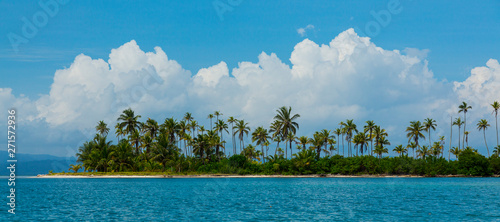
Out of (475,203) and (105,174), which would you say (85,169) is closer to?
(105,174)

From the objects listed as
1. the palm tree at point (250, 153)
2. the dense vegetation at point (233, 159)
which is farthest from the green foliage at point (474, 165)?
the palm tree at point (250, 153)

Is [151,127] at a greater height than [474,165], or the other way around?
[151,127]

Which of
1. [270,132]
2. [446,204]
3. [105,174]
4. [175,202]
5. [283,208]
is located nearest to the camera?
[283,208]

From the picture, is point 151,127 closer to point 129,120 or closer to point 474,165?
point 129,120

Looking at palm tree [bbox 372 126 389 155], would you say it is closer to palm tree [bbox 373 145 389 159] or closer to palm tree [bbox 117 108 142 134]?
palm tree [bbox 373 145 389 159]

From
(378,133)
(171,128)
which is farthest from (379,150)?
(171,128)

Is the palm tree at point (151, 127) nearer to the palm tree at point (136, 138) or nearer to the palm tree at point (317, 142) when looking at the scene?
the palm tree at point (136, 138)

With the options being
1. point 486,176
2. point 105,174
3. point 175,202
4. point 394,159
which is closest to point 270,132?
point 394,159

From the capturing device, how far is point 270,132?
129 meters

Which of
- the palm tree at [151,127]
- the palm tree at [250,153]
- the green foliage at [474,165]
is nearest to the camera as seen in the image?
the green foliage at [474,165]

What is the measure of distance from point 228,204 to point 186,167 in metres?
80.4

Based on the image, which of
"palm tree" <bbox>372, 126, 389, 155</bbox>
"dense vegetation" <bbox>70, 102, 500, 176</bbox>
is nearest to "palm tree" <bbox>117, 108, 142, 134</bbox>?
"dense vegetation" <bbox>70, 102, 500, 176</bbox>

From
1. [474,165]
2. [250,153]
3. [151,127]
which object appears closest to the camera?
[474,165]

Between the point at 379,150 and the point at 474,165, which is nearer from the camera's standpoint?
the point at 474,165
